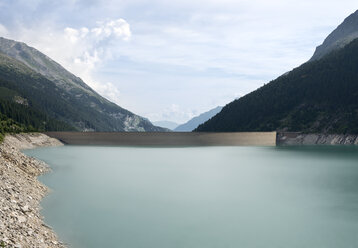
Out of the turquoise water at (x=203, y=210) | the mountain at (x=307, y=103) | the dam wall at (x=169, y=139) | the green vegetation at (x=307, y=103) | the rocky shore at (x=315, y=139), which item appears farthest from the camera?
the green vegetation at (x=307, y=103)

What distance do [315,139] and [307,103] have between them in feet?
116

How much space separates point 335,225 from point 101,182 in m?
22.7

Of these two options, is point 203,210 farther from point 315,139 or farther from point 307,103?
point 307,103

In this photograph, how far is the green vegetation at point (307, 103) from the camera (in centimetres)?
12486

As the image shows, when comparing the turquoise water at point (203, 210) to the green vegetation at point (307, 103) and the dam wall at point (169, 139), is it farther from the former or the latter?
the green vegetation at point (307, 103)

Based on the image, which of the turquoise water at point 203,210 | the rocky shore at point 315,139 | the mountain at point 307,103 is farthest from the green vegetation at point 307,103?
the turquoise water at point 203,210

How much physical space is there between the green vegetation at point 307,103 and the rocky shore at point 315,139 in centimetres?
284

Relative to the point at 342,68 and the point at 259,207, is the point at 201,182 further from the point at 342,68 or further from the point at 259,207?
the point at 342,68

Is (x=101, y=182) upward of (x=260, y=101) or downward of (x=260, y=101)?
downward

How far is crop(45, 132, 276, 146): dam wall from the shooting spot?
10588 centimetres

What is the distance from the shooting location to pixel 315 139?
11338 centimetres

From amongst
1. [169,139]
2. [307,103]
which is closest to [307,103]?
[307,103]

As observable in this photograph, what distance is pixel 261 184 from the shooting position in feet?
116

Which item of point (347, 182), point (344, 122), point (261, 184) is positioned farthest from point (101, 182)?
point (344, 122)
